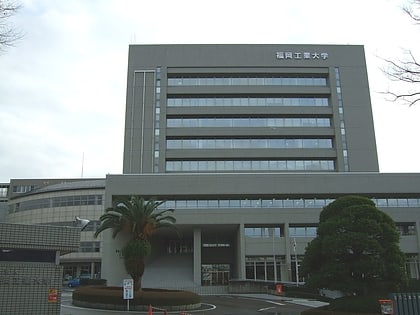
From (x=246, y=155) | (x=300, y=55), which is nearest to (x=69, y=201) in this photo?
(x=246, y=155)

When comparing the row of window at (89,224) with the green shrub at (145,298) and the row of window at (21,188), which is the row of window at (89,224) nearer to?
the row of window at (21,188)

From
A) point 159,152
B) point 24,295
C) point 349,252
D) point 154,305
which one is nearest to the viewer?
point 24,295

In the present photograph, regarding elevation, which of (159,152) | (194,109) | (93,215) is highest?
(194,109)

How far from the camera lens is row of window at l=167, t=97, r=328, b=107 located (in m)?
64.1

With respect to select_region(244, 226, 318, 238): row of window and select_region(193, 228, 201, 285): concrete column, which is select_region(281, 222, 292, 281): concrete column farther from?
select_region(193, 228, 201, 285): concrete column

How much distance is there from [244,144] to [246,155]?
189cm

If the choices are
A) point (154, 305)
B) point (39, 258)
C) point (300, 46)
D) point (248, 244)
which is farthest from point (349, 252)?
point (300, 46)

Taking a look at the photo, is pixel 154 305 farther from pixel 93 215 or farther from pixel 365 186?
pixel 93 215

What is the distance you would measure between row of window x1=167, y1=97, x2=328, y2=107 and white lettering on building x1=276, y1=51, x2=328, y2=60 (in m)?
6.23

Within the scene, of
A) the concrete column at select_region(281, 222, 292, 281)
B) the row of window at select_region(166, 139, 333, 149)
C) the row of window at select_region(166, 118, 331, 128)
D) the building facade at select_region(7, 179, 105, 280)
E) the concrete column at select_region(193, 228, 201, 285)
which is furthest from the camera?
the building facade at select_region(7, 179, 105, 280)

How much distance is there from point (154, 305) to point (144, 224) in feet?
21.7

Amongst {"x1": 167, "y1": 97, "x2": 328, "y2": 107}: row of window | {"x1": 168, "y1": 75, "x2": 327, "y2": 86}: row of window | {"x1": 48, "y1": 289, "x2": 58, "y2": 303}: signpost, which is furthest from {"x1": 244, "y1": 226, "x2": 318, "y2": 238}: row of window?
{"x1": 48, "y1": 289, "x2": 58, "y2": 303}: signpost

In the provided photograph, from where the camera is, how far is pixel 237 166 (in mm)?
61625

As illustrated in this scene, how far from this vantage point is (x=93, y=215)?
234 ft
